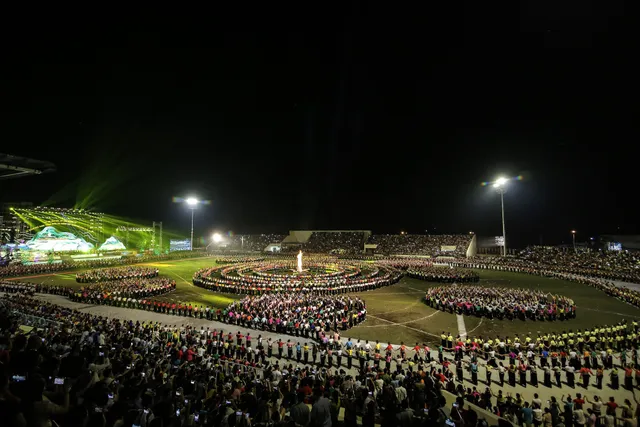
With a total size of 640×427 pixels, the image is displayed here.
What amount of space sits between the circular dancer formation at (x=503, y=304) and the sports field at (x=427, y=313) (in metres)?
0.68

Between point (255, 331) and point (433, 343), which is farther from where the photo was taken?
point (255, 331)

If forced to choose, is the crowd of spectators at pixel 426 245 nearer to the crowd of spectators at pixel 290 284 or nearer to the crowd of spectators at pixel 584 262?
the crowd of spectators at pixel 584 262

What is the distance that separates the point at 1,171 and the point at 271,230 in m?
92.1

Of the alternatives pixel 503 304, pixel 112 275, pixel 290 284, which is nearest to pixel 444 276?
pixel 503 304

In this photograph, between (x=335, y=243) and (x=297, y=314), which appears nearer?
(x=297, y=314)

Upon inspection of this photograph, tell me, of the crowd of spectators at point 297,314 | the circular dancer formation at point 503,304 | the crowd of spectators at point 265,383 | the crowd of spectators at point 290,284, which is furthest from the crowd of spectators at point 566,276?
the crowd of spectators at point 297,314

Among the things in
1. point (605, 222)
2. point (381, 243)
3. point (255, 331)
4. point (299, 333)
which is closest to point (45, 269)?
point (255, 331)

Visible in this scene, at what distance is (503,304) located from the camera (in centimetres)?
2238

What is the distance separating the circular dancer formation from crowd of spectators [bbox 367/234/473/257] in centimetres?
3842

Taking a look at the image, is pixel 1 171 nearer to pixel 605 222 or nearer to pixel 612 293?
pixel 612 293

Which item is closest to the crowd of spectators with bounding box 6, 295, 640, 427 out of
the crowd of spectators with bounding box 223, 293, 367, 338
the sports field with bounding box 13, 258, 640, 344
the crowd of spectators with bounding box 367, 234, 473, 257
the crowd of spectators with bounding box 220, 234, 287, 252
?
the crowd of spectators with bounding box 223, 293, 367, 338

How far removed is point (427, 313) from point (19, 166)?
29964mm

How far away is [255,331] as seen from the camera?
19516 millimetres

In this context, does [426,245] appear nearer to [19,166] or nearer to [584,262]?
[584,262]
